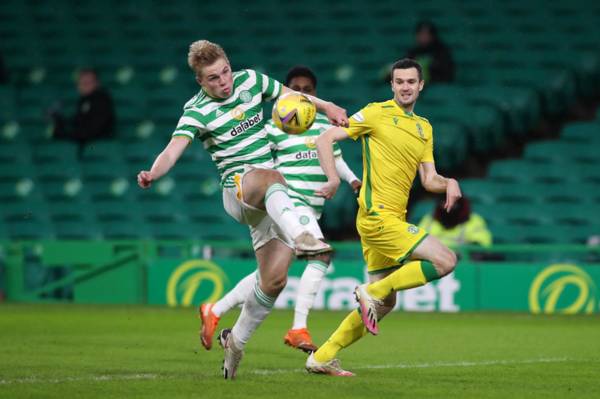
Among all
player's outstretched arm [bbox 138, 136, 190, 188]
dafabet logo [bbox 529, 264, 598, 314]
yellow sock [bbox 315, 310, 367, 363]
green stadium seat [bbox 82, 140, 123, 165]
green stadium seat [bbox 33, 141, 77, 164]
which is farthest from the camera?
green stadium seat [bbox 33, 141, 77, 164]

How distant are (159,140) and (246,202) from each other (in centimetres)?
1071

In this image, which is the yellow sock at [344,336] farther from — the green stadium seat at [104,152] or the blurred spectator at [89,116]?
the green stadium seat at [104,152]

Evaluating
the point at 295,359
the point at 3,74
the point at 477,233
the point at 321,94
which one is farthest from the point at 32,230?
the point at 295,359

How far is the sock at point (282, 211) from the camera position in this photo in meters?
6.59

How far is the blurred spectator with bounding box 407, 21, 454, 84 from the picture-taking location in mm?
16000

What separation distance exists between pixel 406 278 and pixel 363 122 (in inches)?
40.9

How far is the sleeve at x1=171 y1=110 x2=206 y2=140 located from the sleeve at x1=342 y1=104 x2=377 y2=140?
0.91 meters

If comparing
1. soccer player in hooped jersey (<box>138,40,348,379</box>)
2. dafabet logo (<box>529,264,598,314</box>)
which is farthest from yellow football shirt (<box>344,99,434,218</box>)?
dafabet logo (<box>529,264,598,314</box>)

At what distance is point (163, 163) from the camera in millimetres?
6691

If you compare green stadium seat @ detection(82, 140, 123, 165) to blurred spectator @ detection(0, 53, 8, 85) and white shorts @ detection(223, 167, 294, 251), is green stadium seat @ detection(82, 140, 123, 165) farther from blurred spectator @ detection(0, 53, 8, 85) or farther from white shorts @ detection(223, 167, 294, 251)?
white shorts @ detection(223, 167, 294, 251)

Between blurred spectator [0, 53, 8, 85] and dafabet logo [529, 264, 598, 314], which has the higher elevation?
A: blurred spectator [0, 53, 8, 85]

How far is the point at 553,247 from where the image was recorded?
13391 mm

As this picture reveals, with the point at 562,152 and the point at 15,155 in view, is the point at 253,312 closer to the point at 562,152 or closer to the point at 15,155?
the point at 562,152

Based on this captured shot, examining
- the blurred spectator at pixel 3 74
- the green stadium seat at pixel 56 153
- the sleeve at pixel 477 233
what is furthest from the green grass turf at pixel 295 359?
the blurred spectator at pixel 3 74
